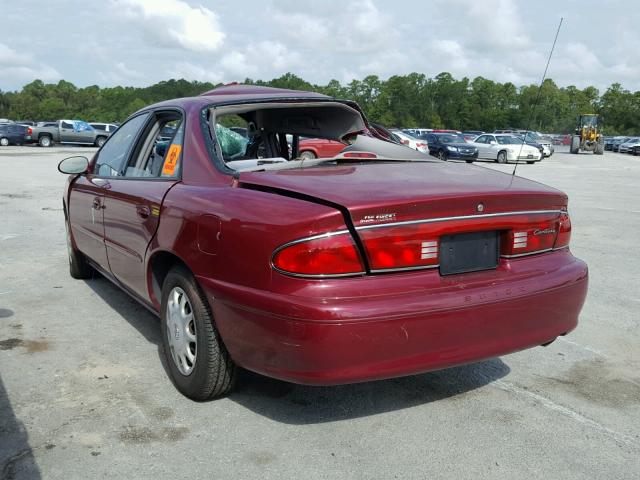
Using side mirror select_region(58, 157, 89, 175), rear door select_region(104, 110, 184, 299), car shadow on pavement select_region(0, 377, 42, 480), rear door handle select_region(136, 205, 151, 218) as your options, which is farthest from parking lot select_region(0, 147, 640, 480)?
side mirror select_region(58, 157, 89, 175)

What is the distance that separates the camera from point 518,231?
3016 mm

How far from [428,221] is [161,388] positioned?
1730 mm

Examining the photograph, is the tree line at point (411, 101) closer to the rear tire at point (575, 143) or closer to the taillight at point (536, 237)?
the rear tire at point (575, 143)

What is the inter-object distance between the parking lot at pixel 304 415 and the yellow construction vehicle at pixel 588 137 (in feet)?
145

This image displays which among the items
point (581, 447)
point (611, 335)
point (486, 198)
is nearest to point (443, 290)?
point (486, 198)

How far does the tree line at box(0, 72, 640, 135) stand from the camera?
346ft

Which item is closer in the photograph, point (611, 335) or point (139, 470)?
point (139, 470)

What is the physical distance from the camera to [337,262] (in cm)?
259

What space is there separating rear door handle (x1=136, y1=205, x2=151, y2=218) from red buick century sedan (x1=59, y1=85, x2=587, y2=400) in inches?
0.5

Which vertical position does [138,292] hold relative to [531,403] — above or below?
above

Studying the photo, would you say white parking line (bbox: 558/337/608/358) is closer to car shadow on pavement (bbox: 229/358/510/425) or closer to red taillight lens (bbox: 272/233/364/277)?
car shadow on pavement (bbox: 229/358/510/425)

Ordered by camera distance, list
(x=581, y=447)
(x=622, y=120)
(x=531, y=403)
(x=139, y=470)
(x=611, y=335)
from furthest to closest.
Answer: (x=622, y=120) → (x=611, y=335) → (x=531, y=403) → (x=581, y=447) → (x=139, y=470)

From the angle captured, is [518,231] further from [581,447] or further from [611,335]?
[611,335]

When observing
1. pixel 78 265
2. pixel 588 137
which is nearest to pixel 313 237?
pixel 78 265
